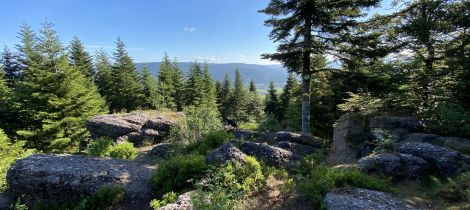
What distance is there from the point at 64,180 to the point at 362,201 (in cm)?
771

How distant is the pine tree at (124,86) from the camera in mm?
36656

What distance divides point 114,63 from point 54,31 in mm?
13990

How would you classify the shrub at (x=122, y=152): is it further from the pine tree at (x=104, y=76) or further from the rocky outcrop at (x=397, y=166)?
the pine tree at (x=104, y=76)

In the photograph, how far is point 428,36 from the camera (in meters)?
12.8

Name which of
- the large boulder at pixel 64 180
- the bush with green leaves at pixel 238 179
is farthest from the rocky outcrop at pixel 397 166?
the large boulder at pixel 64 180

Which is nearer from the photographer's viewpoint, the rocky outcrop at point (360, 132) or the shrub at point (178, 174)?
the shrub at point (178, 174)

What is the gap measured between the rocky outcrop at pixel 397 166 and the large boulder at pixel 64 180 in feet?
18.6

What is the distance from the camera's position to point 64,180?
8.47 m

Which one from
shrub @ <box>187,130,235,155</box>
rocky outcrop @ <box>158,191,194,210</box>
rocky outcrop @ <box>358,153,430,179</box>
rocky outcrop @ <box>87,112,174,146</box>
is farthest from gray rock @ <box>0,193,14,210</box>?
rocky outcrop @ <box>87,112,174,146</box>

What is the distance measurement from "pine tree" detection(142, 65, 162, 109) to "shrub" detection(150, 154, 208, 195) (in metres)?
24.0

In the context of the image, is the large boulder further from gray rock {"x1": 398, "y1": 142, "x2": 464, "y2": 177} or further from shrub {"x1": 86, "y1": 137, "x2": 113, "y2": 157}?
gray rock {"x1": 398, "y1": 142, "x2": 464, "y2": 177}

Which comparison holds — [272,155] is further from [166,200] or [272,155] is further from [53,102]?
[53,102]

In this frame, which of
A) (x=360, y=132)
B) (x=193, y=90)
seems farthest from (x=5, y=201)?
(x=193, y=90)

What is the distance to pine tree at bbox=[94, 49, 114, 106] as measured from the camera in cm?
3856
